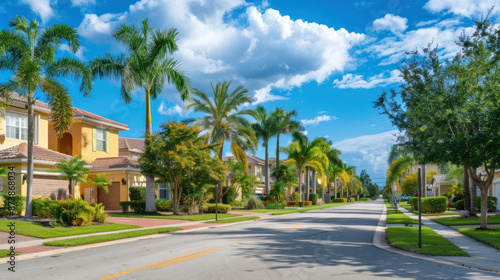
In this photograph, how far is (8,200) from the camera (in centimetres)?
2147

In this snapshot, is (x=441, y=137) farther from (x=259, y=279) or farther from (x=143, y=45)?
(x=143, y=45)

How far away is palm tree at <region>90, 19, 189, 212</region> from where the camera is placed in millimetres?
27102

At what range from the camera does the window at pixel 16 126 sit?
83.2ft

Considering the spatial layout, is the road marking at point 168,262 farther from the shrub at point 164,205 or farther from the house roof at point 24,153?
the shrub at point 164,205

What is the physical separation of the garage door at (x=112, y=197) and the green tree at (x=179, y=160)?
5.71 m

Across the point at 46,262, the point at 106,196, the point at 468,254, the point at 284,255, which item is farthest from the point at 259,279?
the point at 106,196

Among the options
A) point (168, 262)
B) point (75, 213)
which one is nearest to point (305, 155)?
point (75, 213)

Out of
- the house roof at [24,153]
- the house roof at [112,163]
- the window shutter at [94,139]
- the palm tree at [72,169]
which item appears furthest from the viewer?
the window shutter at [94,139]

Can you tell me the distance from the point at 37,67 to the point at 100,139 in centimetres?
1592

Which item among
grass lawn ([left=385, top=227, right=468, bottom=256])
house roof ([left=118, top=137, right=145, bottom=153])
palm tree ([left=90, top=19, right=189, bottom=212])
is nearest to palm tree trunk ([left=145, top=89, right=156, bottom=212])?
palm tree ([left=90, top=19, right=189, bottom=212])

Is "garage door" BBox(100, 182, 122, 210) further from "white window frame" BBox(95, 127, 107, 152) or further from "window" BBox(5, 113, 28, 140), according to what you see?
"window" BBox(5, 113, 28, 140)

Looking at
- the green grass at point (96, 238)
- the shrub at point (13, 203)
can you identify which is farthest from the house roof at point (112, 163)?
the green grass at point (96, 238)

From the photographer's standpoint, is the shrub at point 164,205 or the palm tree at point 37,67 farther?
the shrub at point 164,205

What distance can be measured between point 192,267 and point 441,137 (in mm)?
14138
